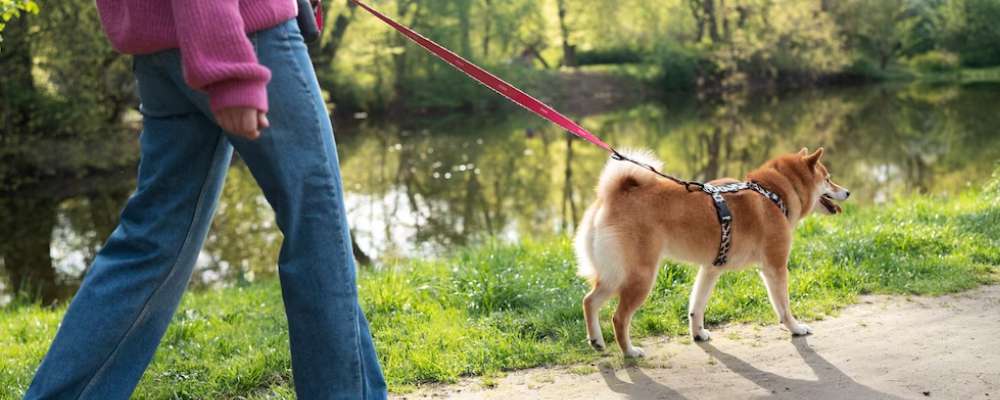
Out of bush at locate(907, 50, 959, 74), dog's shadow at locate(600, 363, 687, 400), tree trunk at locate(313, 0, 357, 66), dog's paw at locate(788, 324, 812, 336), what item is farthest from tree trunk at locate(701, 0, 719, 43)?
dog's shadow at locate(600, 363, 687, 400)

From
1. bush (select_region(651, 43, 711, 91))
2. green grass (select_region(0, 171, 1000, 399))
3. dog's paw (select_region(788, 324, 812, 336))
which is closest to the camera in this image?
green grass (select_region(0, 171, 1000, 399))

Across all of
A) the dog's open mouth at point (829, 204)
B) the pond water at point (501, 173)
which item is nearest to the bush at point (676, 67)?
the pond water at point (501, 173)

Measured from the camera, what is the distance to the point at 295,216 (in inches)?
98.2

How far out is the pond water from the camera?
12.2 meters

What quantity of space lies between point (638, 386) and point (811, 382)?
2.27 ft

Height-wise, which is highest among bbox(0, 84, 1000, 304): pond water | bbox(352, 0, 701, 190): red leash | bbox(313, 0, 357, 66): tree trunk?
bbox(352, 0, 701, 190): red leash

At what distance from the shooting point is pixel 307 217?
8.21 feet

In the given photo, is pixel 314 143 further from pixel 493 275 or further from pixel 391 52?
pixel 391 52

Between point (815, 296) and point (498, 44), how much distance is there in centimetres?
3623

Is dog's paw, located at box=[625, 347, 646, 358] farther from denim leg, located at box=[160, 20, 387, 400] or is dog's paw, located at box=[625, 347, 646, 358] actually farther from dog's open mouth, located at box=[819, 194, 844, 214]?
denim leg, located at box=[160, 20, 387, 400]

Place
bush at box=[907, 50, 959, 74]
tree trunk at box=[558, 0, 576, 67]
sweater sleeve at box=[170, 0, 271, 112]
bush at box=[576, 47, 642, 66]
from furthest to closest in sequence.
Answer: bush at box=[576, 47, 642, 66], bush at box=[907, 50, 959, 74], tree trunk at box=[558, 0, 576, 67], sweater sleeve at box=[170, 0, 271, 112]

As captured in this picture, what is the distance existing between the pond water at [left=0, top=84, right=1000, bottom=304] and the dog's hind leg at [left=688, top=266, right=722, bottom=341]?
4687 mm

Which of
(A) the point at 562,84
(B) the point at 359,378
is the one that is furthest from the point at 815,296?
(A) the point at 562,84

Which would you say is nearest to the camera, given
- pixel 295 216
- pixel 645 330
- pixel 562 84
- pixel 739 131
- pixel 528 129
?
pixel 295 216
